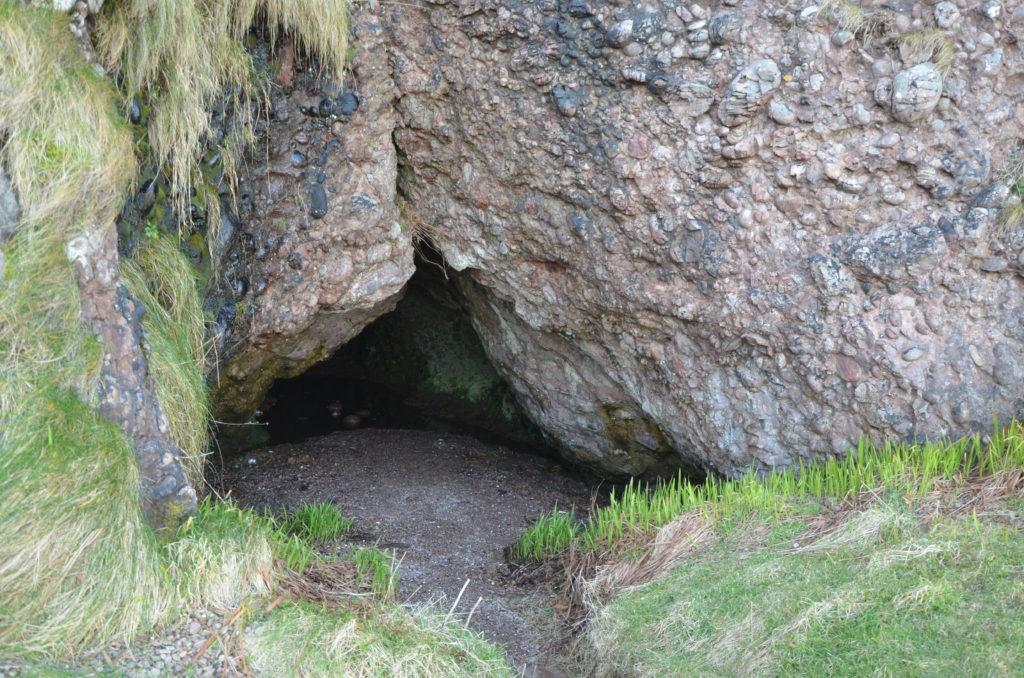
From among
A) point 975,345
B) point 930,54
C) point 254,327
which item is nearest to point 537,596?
point 254,327

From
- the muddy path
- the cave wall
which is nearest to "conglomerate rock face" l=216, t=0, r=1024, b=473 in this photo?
the muddy path

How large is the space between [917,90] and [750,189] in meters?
0.82

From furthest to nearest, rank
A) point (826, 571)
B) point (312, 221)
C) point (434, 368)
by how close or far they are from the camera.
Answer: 1. point (434, 368)
2. point (312, 221)
3. point (826, 571)

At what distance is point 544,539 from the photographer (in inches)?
177

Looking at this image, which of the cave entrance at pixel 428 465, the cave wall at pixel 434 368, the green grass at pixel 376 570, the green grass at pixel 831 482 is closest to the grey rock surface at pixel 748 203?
the green grass at pixel 831 482

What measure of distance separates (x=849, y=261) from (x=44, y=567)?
3.47 m

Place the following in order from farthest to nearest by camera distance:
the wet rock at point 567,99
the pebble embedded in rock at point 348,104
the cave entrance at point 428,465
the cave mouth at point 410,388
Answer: the cave mouth at point 410,388 → the pebble embedded in rock at point 348,104 → the wet rock at point 567,99 → the cave entrance at point 428,465

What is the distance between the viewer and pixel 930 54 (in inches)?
154

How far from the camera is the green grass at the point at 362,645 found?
300 centimetres

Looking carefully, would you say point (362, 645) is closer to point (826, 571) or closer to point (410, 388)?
point (826, 571)

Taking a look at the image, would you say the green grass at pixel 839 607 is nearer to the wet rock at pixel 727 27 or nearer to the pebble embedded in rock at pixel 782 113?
the pebble embedded in rock at pixel 782 113

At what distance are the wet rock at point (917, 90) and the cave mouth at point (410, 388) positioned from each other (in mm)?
3376

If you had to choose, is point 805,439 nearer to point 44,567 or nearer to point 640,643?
point 640,643

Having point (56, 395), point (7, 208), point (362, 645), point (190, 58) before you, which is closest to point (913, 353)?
point (362, 645)
